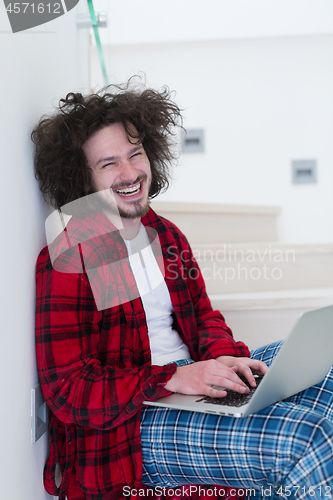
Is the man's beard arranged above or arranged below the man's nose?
below

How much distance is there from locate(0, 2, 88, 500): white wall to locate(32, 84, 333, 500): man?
0.15 ft

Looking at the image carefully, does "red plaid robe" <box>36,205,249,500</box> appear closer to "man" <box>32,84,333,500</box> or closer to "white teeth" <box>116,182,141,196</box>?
"man" <box>32,84,333,500</box>

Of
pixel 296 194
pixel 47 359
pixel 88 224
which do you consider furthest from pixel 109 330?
pixel 296 194

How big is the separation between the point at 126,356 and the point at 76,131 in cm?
63

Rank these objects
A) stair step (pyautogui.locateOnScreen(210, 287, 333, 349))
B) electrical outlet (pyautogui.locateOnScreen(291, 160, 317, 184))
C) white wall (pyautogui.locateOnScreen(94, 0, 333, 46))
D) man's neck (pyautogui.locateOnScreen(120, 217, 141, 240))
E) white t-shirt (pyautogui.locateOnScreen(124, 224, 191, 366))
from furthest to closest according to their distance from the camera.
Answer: electrical outlet (pyautogui.locateOnScreen(291, 160, 317, 184)), white wall (pyautogui.locateOnScreen(94, 0, 333, 46)), stair step (pyautogui.locateOnScreen(210, 287, 333, 349)), man's neck (pyautogui.locateOnScreen(120, 217, 141, 240)), white t-shirt (pyautogui.locateOnScreen(124, 224, 191, 366))

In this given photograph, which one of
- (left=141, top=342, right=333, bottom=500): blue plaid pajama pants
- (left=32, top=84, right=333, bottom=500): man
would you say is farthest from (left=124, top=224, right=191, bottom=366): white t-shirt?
(left=141, top=342, right=333, bottom=500): blue plaid pajama pants

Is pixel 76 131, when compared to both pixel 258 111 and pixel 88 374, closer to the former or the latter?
pixel 88 374

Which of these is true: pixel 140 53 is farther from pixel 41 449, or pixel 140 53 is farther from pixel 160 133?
pixel 41 449

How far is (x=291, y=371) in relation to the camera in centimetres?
85

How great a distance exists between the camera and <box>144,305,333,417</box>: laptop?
78 cm

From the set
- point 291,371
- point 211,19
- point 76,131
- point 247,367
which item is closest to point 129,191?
point 76,131

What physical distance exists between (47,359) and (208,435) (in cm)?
37

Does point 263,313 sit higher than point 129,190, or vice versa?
point 129,190

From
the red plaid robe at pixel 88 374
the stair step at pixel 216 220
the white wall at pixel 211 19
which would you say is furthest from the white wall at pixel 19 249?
the white wall at pixel 211 19
